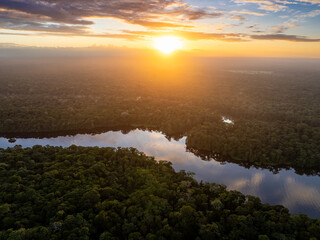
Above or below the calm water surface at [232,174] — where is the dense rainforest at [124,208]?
above

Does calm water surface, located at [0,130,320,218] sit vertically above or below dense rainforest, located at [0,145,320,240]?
below

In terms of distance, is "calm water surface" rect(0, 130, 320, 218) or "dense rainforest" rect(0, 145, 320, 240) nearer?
"dense rainforest" rect(0, 145, 320, 240)

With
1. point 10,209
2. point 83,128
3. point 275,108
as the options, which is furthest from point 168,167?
point 275,108

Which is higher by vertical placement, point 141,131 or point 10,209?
point 10,209

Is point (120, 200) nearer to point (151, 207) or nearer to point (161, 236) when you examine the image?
point (151, 207)

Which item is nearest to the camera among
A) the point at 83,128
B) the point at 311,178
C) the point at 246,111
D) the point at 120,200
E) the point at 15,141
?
the point at 120,200
